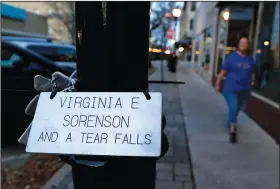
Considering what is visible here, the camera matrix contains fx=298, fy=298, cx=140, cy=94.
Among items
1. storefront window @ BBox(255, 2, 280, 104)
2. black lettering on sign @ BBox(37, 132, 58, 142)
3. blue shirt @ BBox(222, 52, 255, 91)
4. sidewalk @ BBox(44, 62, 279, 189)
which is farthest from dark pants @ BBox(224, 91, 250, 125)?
black lettering on sign @ BBox(37, 132, 58, 142)

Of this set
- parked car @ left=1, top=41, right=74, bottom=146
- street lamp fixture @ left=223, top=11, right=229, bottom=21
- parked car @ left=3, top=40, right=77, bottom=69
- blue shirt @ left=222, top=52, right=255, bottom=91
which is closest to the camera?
parked car @ left=1, top=41, right=74, bottom=146

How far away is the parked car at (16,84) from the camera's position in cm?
462

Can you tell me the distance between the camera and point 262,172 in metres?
3.84

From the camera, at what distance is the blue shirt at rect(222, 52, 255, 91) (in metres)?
4.97

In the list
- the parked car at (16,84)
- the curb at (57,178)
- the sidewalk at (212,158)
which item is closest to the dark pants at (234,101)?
the sidewalk at (212,158)

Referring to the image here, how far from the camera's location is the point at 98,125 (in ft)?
4.32

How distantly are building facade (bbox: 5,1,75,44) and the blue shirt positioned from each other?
87.9ft

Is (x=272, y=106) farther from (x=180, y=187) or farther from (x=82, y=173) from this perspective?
(x=82, y=173)

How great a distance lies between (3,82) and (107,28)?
12.6 ft

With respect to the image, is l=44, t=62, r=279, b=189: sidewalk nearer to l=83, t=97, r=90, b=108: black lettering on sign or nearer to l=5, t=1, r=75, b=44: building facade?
l=83, t=97, r=90, b=108: black lettering on sign

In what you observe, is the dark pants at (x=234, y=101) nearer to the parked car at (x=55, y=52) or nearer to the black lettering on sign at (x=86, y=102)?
the black lettering on sign at (x=86, y=102)

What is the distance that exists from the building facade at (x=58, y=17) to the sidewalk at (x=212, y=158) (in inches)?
1028

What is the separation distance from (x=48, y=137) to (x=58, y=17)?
34.7m

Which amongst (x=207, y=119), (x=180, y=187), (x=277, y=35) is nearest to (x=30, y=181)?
(x=180, y=187)
